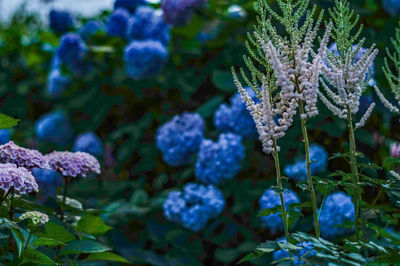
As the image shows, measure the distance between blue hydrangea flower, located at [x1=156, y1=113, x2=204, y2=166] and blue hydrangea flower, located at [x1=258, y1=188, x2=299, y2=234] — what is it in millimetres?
452

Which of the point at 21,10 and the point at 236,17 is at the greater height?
the point at 21,10

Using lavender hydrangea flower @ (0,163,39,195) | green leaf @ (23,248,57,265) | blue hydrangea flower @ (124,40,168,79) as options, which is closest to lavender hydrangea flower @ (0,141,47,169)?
lavender hydrangea flower @ (0,163,39,195)

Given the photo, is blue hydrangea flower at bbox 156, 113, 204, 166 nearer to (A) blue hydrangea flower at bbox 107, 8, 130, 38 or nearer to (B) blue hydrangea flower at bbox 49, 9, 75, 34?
(A) blue hydrangea flower at bbox 107, 8, 130, 38

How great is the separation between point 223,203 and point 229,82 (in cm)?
58

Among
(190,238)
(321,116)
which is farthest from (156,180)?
(321,116)

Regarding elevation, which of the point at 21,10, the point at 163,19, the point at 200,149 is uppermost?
the point at 21,10

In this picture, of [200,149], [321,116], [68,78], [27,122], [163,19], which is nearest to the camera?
[321,116]

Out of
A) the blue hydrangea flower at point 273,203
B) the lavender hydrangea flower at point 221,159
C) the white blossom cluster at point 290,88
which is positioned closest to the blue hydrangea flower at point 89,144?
the lavender hydrangea flower at point 221,159

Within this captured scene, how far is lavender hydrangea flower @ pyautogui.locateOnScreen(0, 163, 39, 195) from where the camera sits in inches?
39.8

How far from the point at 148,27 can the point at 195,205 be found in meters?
1.05

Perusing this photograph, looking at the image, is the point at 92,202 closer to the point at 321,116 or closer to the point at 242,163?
the point at 242,163

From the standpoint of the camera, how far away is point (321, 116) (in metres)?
1.89

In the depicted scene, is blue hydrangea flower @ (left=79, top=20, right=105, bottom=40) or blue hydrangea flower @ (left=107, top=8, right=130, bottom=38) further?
blue hydrangea flower @ (left=79, top=20, right=105, bottom=40)

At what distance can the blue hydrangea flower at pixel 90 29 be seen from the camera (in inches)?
117
